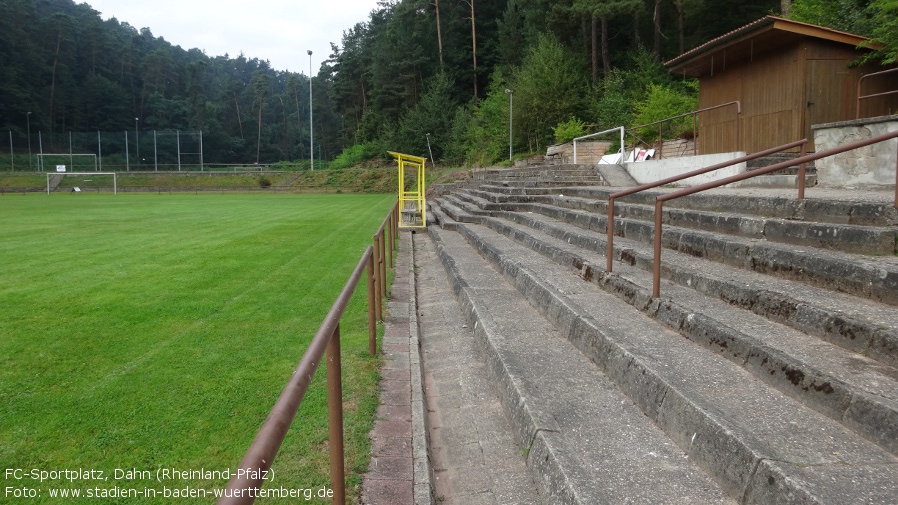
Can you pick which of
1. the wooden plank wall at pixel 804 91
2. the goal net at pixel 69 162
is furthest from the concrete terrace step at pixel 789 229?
the goal net at pixel 69 162

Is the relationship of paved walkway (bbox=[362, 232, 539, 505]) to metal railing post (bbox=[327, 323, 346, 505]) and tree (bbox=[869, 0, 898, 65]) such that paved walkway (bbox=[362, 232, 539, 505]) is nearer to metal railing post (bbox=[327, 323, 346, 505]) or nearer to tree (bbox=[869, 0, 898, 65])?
metal railing post (bbox=[327, 323, 346, 505])

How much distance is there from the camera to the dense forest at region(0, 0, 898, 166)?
31797 millimetres

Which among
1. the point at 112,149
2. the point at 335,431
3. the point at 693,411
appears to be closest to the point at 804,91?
the point at 693,411

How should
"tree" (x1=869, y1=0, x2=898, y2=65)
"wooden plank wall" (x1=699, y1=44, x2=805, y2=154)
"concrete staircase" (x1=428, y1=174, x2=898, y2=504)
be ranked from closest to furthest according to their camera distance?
"concrete staircase" (x1=428, y1=174, x2=898, y2=504) → "tree" (x1=869, y1=0, x2=898, y2=65) → "wooden plank wall" (x1=699, y1=44, x2=805, y2=154)

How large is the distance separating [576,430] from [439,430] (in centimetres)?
98

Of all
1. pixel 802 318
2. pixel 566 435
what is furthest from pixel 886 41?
pixel 566 435

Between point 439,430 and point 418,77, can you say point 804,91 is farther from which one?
point 418,77

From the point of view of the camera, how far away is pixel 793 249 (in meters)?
4.65

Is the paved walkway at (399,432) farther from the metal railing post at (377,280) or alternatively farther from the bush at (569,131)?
the bush at (569,131)

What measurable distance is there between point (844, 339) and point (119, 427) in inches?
165

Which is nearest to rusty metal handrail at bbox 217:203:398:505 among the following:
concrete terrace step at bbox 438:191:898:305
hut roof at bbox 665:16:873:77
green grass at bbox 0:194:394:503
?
green grass at bbox 0:194:394:503

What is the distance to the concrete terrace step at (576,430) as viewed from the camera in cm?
260

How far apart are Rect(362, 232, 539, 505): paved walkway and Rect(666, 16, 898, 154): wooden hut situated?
28.4ft

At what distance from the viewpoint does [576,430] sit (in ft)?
10.3
